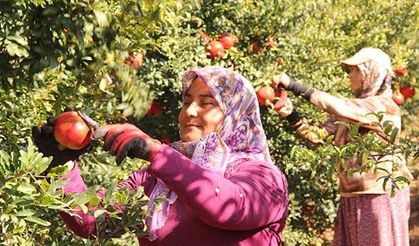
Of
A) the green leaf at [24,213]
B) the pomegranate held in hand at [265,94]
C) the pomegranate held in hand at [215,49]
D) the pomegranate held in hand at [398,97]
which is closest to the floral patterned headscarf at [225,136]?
the green leaf at [24,213]

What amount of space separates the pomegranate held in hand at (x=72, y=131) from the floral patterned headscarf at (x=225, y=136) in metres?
0.47

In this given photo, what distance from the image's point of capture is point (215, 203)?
1.92 metres

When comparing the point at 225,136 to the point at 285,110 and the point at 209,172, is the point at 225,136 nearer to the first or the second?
the point at 209,172

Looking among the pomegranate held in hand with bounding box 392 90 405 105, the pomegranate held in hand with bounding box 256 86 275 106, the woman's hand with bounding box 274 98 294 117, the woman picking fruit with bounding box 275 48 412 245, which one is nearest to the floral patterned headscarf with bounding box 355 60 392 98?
the woman picking fruit with bounding box 275 48 412 245

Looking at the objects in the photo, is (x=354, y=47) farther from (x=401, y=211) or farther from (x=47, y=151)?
(x=47, y=151)

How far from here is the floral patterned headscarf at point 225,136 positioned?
7.45 ft

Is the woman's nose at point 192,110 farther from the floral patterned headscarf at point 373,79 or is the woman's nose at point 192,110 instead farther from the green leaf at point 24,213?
the floral patterned headscarf at point 373,79

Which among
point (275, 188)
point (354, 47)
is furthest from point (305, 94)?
point (354, 47)

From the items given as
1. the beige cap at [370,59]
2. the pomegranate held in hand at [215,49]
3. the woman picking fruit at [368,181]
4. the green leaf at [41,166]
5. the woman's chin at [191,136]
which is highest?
the pomegranate held in hand at [215,49]

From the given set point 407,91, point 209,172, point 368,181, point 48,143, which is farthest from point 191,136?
point 407,91

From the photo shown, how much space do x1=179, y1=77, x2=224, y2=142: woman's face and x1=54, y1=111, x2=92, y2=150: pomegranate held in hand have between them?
60 centimetres

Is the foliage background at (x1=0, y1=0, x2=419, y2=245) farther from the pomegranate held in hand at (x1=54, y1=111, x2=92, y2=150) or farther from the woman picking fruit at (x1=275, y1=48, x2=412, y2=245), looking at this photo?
the woman picking fruit at (x1=275, y1=48, x2=412, y2=245)

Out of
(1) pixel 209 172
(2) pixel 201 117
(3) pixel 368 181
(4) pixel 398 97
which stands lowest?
(3) pixel 368 181

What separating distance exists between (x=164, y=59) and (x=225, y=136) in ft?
12.0
